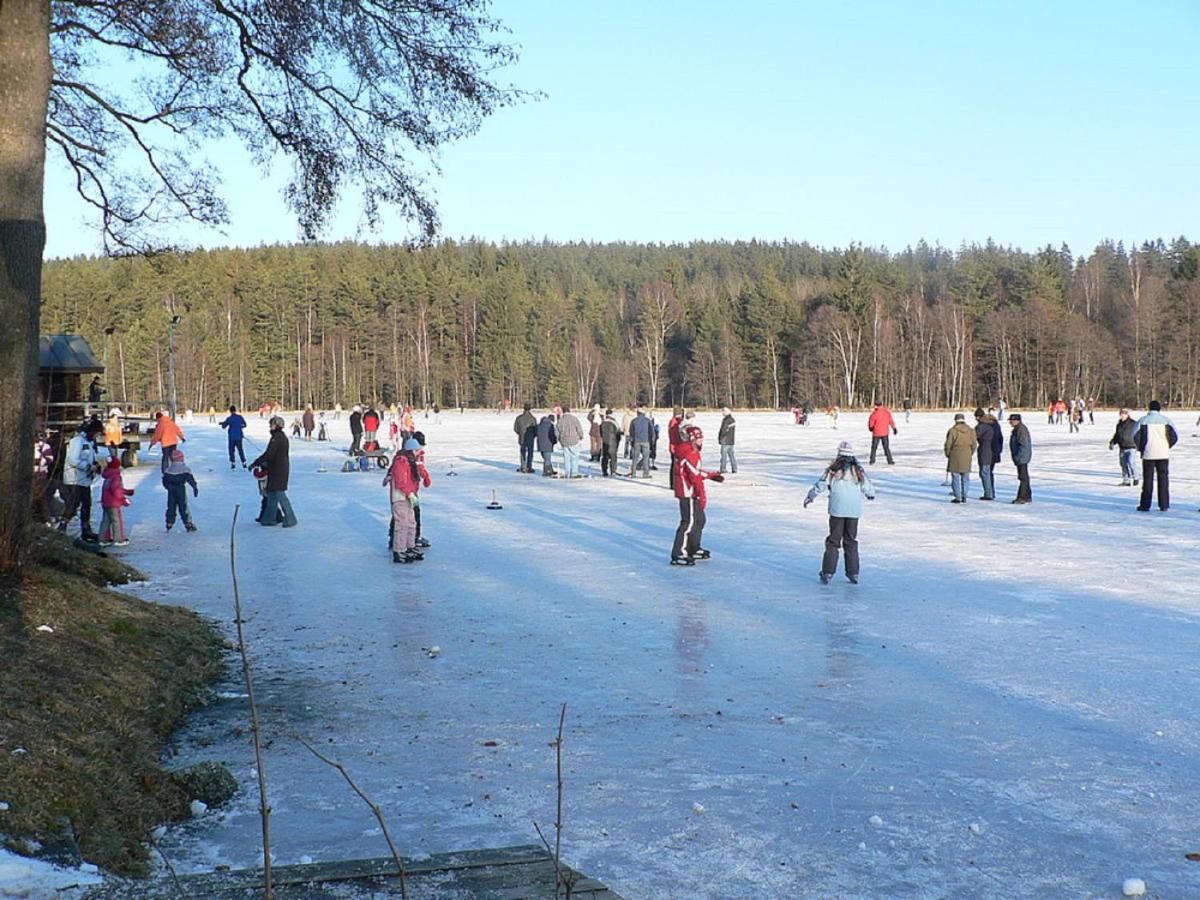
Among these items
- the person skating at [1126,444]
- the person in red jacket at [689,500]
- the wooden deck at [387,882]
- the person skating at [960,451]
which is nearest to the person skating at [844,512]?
the person in red jacket at [689,500]

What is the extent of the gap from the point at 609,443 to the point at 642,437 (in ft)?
2.90

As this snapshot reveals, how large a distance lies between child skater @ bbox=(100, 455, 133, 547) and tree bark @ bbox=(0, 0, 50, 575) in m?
6.47

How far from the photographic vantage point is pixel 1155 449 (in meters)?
16.2

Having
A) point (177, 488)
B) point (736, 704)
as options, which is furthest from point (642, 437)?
point (736, 704)

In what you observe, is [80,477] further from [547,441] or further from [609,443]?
[609,443]

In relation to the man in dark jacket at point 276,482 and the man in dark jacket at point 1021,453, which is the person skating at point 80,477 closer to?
the man in dark jacket at point 276,482

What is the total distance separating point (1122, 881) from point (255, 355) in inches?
4502

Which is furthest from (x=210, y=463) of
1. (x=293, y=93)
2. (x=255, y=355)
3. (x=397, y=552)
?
(x=255, y=355)

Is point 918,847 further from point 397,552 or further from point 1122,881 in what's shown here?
point 397,552

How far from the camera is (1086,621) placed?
880 centimetres

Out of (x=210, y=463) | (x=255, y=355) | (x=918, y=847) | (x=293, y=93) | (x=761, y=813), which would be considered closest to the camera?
(x=918, y=847)

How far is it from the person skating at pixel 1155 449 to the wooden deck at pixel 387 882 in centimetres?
1515

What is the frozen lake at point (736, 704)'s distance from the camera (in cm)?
438

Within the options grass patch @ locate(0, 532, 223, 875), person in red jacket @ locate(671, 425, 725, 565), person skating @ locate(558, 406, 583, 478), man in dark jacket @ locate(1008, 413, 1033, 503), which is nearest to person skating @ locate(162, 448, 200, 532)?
grass patch @ locate(0, 532, 223, 875)
